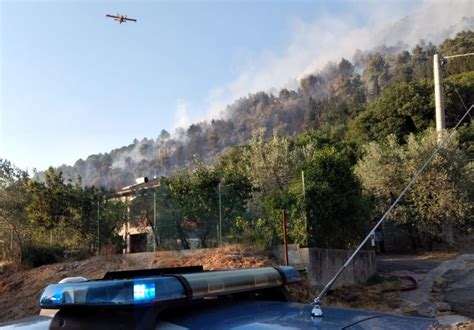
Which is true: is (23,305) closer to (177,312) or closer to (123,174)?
(177,312)

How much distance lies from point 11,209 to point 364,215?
584 inches

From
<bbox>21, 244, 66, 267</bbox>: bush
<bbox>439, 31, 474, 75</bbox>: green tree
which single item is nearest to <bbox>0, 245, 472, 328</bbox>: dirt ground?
<bbox>21, 244, 66, 267</bbox>: bush

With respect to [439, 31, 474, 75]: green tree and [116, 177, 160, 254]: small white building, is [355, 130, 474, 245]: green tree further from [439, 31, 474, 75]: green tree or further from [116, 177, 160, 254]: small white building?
[439, 31, 474, 75]: green tree

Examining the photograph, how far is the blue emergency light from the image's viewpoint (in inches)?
75.8

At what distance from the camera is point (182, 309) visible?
7.27 ft

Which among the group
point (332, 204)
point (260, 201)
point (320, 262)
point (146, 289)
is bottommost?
point (320, 262)

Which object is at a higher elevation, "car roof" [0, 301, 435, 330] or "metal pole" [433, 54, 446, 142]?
"metal pole" [433, 54, 446, 142]

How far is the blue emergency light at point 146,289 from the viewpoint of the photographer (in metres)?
1.92

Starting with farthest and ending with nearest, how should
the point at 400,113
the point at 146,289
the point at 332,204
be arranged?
the point at 400,113, the point at 332,204, the point at 146,289

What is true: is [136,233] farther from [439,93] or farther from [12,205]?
[439,93]

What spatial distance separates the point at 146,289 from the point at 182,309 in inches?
13.6

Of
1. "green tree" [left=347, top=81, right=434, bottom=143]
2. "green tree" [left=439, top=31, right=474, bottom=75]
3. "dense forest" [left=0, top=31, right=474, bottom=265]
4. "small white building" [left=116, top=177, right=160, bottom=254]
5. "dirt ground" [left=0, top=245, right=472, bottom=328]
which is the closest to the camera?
"dirt ground" [left=0, top=245, right=472, bottom=328]

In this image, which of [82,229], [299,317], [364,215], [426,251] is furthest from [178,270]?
[426,251]

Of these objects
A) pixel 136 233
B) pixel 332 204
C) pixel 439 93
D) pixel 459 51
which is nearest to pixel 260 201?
pixel 332 204
